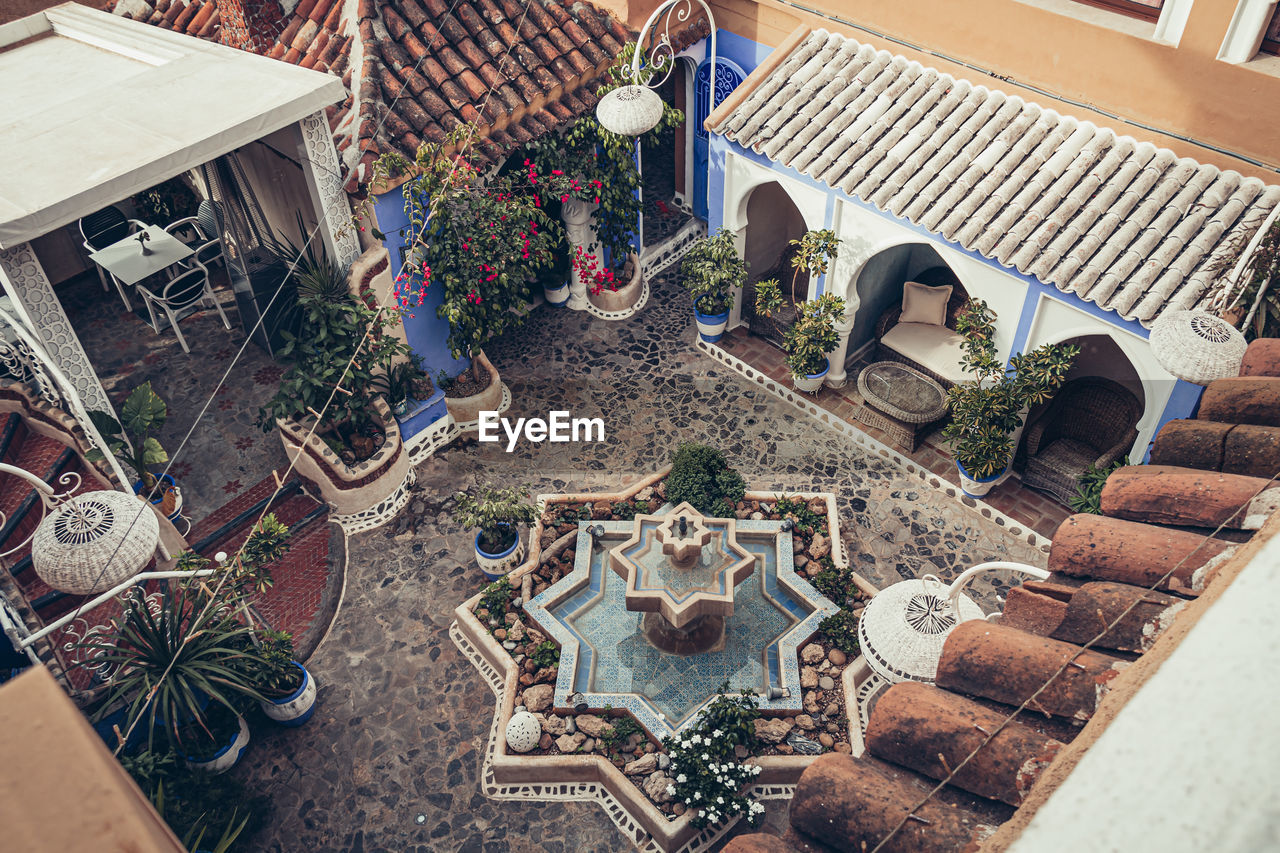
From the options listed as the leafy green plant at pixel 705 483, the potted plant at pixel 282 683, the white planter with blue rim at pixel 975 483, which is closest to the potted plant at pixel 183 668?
the potted plant at pixel 282 683

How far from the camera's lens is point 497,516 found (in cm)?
928

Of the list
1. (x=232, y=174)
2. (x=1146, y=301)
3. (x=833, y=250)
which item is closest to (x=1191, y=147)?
(x=1146, y=301)

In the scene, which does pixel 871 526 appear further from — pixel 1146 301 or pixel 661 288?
pixel 661 288

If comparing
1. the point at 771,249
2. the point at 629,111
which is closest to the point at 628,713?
the point at 629,111

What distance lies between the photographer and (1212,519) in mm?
3713

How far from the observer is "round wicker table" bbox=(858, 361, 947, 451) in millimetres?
10797

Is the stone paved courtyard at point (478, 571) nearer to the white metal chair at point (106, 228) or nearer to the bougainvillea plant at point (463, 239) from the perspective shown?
the bougainvillea plant at point (463, 239)

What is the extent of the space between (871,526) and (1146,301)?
144 inches

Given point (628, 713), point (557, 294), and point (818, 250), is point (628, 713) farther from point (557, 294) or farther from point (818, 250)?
point (557, 294)

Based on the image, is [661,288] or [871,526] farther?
[661,288]

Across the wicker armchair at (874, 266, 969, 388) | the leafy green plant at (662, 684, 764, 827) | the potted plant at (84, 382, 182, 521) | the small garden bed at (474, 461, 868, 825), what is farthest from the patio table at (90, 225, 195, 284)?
the wicker armchair at (874, 266, 969, 388)

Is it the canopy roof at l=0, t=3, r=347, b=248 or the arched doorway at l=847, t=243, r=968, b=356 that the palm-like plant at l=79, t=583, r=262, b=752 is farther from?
the arched doorway at l=847, t=243, r=968, b=356

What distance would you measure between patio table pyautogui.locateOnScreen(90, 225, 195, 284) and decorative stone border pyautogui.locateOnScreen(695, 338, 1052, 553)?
6.76 meters

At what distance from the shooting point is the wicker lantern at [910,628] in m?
4.86
